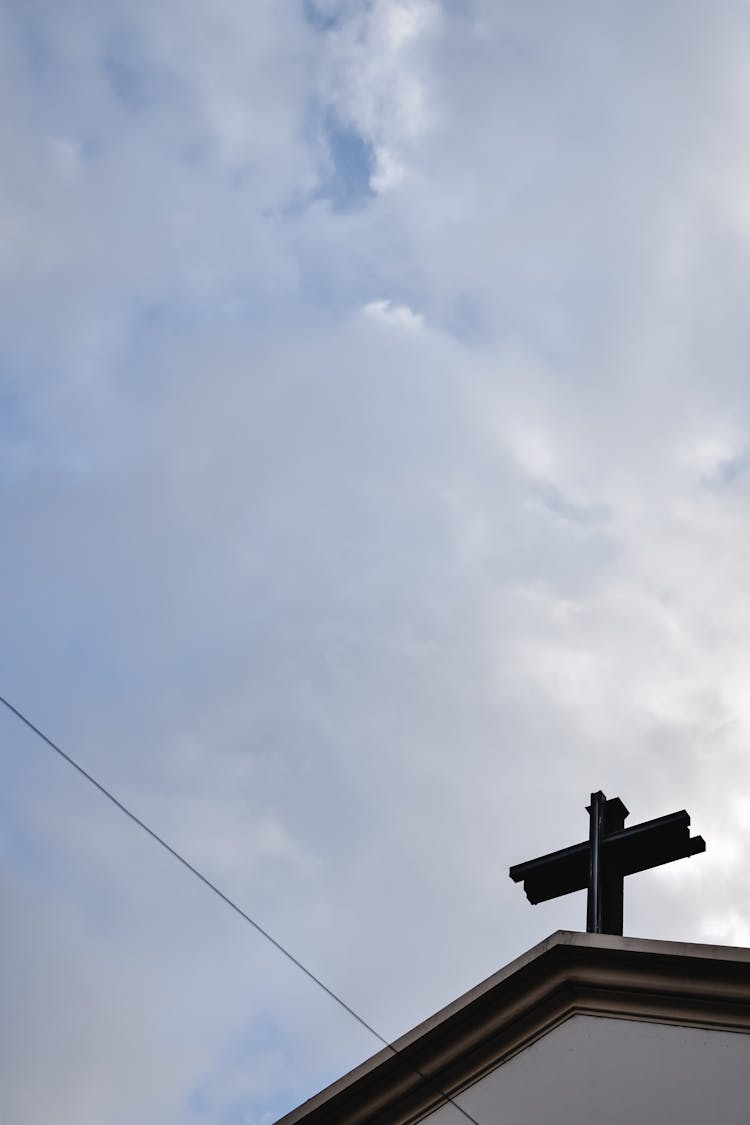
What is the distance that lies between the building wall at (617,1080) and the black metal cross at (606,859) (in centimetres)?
121

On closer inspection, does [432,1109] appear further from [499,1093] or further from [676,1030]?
[676,1030]

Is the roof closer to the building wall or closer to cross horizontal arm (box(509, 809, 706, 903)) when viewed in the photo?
the building wall

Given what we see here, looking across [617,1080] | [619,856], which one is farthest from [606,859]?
[617,1080]

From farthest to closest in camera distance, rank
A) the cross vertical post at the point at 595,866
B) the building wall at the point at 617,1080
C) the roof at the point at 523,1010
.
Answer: the cross vertical post at the point at 595,866
the roof at the point at 523,1010
the building wall at the point at 617,1080

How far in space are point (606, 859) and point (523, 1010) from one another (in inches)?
73.1

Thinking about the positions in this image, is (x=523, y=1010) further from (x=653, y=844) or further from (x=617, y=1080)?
(x=653, y=844)

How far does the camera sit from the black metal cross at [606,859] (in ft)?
41.8

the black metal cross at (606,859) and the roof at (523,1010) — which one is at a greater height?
the black metal cross at (606,859)

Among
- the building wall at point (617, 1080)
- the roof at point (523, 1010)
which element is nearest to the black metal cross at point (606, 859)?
the roof at point (523, 1010)

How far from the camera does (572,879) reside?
13250 millimetres

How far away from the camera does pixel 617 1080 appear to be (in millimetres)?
10953

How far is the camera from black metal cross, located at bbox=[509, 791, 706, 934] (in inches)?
501

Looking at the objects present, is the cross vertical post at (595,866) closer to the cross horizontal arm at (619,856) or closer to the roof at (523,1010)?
the cross horizontal arm at (619,856)

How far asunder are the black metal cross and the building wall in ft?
3.97
